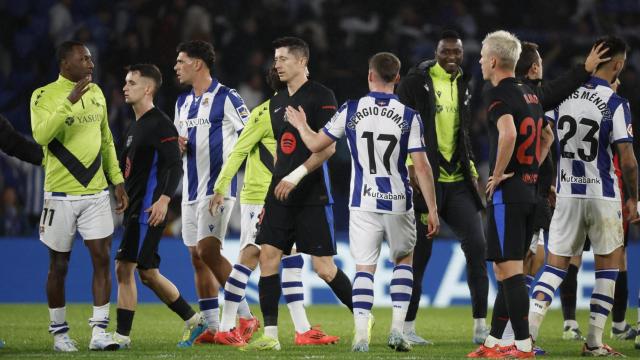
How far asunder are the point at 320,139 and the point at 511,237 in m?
1.57

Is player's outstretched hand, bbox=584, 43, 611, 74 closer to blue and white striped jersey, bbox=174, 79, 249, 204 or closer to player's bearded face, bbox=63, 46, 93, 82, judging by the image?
blue and white striped jersey, bbox=174, 79, 249, 204

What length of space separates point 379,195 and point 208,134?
2.19 metres

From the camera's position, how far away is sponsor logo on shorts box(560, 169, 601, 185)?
827 centimetres

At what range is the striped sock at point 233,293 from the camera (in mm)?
8852

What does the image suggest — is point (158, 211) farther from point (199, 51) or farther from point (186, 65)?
point (199, 51)

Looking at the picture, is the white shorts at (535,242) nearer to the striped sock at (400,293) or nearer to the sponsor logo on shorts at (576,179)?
the sponsor logo on shorts at (576,179)

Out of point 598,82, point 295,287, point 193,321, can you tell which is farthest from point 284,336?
point 598,82

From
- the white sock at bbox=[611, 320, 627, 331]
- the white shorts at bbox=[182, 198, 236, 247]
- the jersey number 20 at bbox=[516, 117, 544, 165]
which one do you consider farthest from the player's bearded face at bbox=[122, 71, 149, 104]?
the white sock at bbox=[611, 320, 627, 331]

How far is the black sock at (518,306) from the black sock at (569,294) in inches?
112

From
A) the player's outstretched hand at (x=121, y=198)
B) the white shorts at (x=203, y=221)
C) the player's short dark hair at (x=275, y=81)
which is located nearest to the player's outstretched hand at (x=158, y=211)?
the player's outstretched hand at (x=121, y=198)

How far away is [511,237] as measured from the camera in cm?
761

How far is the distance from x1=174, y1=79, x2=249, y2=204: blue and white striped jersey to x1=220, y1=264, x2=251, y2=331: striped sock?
0.96m

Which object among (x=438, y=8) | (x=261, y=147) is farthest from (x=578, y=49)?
(x=261, y=147)

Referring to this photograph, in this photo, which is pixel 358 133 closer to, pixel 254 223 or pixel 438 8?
pixel 254 223
